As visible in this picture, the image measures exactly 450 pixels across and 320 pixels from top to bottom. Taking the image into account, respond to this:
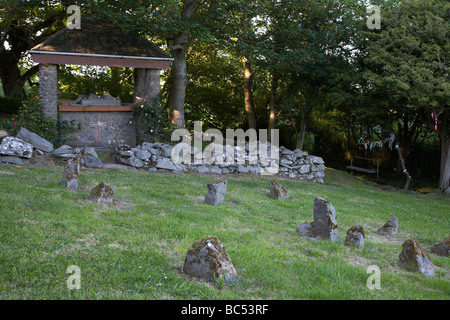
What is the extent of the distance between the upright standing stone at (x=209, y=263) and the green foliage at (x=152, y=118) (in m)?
12.6

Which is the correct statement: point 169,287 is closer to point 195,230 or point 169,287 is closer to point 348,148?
point 195,230

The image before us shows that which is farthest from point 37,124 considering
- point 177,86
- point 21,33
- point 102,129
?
point 21,33

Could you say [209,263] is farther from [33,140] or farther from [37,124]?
[37,124]

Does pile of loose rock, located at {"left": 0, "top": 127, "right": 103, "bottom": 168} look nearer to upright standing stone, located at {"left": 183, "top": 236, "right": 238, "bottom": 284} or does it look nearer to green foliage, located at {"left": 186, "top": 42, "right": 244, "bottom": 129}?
upright standing stone, located at {"left": 183, "top": 236, "right": 238, "bottom": 284}

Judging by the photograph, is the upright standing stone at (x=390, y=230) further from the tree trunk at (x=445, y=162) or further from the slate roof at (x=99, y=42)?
the tree trunk at (x=445, y=162)

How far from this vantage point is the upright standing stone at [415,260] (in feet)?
22.3

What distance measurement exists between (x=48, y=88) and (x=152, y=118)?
13.6 ft

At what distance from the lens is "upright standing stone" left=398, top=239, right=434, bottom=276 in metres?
6.79

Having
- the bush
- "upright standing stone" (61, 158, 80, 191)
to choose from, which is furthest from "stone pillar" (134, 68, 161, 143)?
the bush

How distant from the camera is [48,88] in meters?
16.6

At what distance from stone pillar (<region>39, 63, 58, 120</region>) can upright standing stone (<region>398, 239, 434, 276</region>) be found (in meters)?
13.9

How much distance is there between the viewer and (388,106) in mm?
19297
